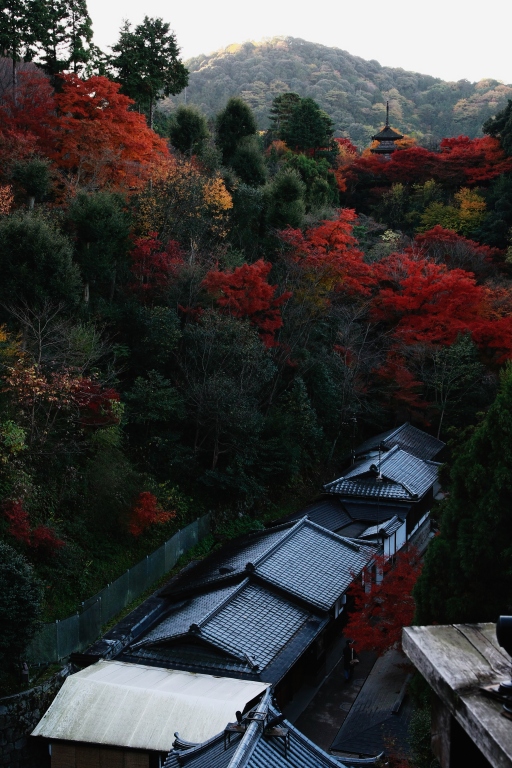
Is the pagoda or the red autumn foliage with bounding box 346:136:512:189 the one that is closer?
the red autumn foliage with bounding box 346:136:512:189

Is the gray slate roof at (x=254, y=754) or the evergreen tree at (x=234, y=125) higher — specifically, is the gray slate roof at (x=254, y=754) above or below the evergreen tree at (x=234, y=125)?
below

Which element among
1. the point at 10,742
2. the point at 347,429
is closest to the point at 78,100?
the point at 347,429

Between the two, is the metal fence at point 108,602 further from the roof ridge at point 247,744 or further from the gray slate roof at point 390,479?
the roof ridge at point 247,744

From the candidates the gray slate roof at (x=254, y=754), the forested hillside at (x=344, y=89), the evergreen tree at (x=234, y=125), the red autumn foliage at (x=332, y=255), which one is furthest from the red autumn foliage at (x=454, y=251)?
the forested hillside at (x=344, y=89)

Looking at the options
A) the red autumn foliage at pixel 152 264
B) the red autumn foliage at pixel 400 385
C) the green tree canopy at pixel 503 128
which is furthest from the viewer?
the green tree canopy at pixel 503 128

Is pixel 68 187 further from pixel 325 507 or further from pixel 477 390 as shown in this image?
pixel 477 390

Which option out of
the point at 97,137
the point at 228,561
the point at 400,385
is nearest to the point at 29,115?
the point at 97,137

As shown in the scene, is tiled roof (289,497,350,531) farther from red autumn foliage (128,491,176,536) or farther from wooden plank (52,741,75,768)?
wooden plank (52,741,75,768)

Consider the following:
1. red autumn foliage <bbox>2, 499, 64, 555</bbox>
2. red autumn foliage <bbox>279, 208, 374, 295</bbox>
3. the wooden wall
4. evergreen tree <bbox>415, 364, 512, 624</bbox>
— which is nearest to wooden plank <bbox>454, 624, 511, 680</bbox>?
evergreen tree <bbox>415, 364, 512, 624</bbox>
